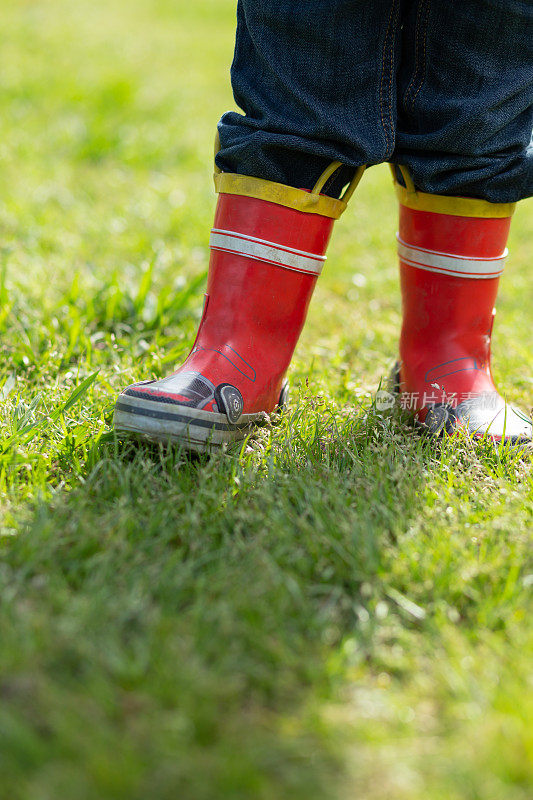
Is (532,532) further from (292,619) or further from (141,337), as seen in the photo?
(141,337)

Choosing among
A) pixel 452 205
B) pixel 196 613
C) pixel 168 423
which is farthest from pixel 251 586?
pixel 452 205

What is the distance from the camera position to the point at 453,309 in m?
1.55

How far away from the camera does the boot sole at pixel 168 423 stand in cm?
133

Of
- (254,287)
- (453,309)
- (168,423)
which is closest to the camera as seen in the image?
(168,423)

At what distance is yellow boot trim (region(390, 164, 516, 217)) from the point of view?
4.86 ft

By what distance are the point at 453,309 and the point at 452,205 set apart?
0.73 feet

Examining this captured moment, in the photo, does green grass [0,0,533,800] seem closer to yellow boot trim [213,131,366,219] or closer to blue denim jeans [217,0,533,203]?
yellow boot trim [213,131,366,219]

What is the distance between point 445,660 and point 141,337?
130cm

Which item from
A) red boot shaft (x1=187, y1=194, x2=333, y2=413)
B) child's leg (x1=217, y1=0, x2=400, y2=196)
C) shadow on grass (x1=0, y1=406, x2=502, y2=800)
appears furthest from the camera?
red boot shaft (x1=187, y1=194, x2=333, y2=413)

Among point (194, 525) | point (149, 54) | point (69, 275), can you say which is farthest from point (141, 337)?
point (149, 54)

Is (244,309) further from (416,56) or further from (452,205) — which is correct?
(416,56)

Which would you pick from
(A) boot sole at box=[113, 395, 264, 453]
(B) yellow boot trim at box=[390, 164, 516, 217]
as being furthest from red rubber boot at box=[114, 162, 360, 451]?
(B) yellow boot trim at box=[390, 164, 516, 217]

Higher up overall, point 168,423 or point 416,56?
point 416,56

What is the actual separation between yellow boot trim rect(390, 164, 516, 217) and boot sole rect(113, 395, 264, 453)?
0.64m
